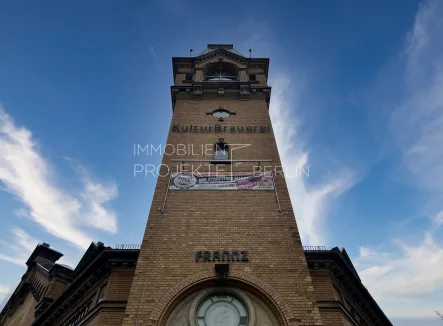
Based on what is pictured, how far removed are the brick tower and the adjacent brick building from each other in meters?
0.03

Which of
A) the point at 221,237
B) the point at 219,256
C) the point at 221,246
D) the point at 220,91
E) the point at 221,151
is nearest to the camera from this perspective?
the point at 219,256

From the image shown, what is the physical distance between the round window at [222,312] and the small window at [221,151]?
19.2ft

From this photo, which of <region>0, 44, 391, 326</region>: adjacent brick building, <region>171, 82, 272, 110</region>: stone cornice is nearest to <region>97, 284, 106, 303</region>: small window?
<region>0, 44, 391, 326</region>: adjacent brick building

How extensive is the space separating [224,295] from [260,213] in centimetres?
298

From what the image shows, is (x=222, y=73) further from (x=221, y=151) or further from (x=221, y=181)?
(x=221, y=181)

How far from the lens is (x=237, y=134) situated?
14.8m

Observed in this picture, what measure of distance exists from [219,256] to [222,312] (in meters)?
1.53

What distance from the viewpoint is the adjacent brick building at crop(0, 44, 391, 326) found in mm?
8820

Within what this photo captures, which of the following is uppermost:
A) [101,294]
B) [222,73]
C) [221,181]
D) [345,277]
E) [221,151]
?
[222,73]

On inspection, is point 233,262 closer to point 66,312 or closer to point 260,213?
point 260,213

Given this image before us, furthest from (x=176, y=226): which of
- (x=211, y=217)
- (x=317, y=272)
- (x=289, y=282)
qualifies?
(x=317, y=272)

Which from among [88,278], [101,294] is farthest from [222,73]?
[101,294]

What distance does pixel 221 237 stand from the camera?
403 inches

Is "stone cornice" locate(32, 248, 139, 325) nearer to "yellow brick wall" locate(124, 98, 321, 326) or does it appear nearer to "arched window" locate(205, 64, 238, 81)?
"yellow brick wall" locate(124, 98, 321, 326)
